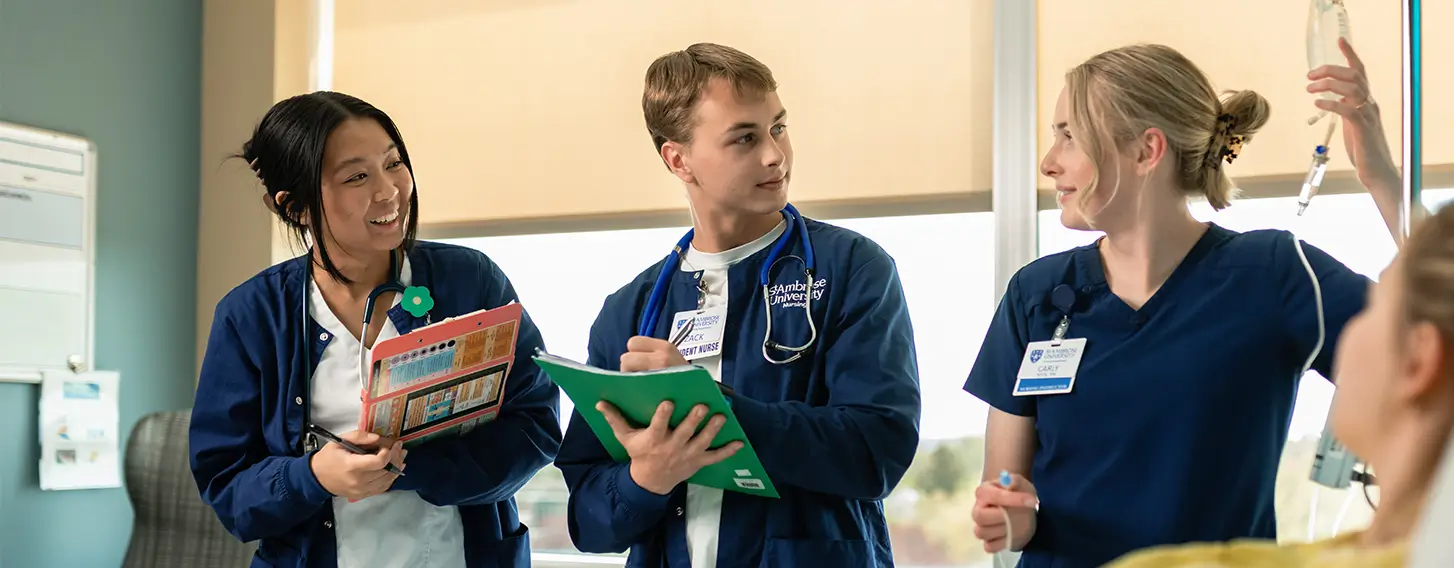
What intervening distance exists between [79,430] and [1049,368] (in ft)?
9.70

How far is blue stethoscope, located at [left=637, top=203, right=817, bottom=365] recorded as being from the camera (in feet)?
6.24

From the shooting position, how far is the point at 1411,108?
158 cm

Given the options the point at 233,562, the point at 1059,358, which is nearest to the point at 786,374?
the point at 1059,358

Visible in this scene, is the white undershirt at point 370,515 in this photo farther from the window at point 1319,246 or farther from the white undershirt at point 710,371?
the window at point 1319,246

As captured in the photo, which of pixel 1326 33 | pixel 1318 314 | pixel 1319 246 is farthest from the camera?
pixel 1319 246

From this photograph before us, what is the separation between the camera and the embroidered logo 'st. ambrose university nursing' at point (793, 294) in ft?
6.32

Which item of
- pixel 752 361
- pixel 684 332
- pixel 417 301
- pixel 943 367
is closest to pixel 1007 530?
pixel 752 361

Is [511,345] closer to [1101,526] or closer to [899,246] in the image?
[1101,526]

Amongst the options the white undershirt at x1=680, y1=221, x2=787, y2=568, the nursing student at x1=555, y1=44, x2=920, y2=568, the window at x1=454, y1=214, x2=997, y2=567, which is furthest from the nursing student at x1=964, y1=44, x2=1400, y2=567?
the window at x1=454, y1=214, x2=997, y2=567

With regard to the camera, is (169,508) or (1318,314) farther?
(169,508)

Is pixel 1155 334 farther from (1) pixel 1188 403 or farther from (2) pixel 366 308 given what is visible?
(2) pixel 366 308

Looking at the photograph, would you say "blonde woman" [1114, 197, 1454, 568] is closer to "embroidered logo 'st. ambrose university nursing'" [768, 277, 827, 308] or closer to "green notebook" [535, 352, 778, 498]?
"green notebook" [535, 352, 778, 498]

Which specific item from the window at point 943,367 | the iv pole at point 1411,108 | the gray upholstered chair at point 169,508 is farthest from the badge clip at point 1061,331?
the gray upholstered chair at point 169,508

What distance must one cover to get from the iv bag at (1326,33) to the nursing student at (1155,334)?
0.10ft
